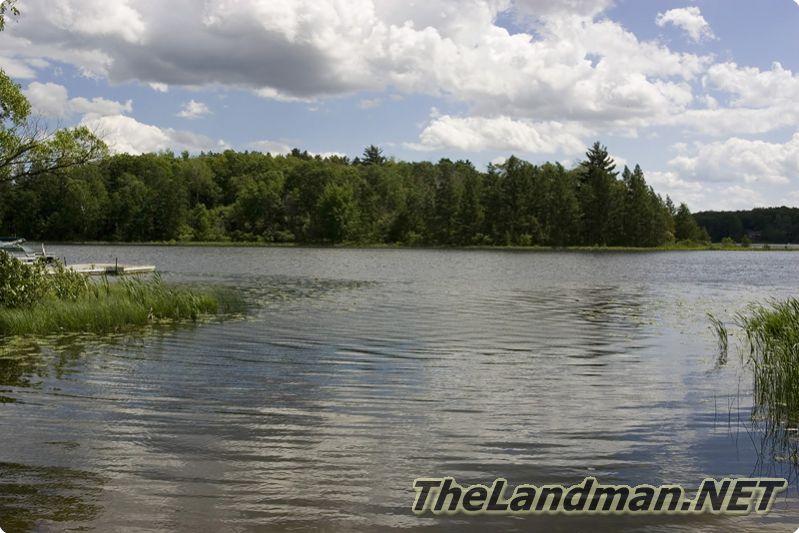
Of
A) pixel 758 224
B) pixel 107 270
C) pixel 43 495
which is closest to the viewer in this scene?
pixel 43 495

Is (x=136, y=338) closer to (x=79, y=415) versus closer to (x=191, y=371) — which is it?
(x=191, y=371)

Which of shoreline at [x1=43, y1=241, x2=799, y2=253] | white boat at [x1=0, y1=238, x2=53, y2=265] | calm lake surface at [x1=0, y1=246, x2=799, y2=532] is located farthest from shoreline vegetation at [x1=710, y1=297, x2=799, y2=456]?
shoreline at [x1=43, y1=241, x2=799, y2=253]

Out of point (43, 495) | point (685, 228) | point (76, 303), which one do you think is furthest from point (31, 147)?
point (685, 228)

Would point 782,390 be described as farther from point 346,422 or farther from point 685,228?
point 685,228

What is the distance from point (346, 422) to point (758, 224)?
195880 millimetres

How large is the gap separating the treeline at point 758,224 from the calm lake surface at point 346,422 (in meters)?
170

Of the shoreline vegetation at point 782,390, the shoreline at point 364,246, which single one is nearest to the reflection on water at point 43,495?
the shoreline vegetation at point 782,390

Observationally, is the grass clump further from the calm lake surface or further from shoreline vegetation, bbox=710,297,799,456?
the calm lake surface

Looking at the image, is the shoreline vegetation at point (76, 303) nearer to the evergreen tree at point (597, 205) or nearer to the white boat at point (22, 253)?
the white boat at point (22, 253)

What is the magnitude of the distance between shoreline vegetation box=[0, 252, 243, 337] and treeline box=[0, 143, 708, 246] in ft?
337

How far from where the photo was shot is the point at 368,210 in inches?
5231

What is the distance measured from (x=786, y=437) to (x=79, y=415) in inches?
420

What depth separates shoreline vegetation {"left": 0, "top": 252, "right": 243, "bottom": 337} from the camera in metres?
→ 19.0

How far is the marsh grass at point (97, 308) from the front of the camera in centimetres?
1880
